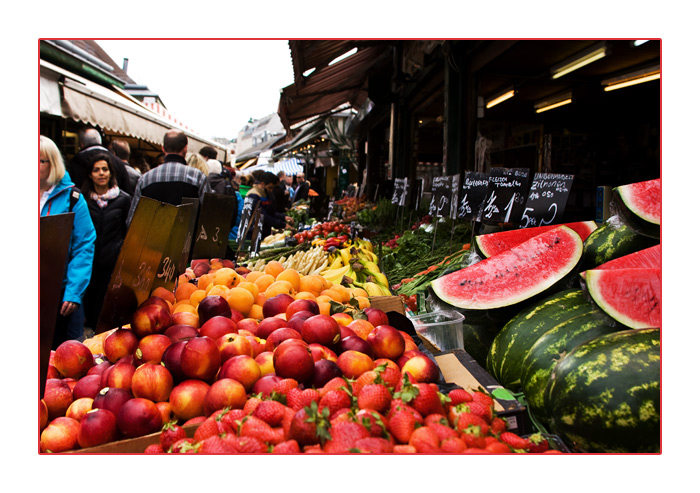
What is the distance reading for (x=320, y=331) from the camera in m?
1.83

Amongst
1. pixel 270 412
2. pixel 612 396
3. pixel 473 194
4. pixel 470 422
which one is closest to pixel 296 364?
pixel 270 412

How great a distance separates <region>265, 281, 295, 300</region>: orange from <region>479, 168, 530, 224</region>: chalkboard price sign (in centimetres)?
190

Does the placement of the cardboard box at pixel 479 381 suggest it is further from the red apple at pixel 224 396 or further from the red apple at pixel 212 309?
the red apple at pixel 212 309

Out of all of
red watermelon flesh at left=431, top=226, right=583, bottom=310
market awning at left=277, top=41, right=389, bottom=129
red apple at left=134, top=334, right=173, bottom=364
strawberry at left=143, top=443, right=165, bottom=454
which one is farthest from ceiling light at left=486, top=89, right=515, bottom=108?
strawberry at left=143, top=443, right=165, bottom=454

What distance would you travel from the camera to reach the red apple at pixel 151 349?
1786 mm

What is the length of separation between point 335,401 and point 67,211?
2.86m


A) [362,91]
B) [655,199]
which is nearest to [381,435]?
[655,199]

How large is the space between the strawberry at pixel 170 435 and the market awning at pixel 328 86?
7.48 metres

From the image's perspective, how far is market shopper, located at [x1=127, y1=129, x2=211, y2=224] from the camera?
4.64 meters

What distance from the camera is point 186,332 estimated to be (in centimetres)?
193

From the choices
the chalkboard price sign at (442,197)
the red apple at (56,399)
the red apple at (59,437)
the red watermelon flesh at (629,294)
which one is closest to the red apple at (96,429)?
the red apple at (59,437)

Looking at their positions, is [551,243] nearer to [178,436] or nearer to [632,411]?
[632,411]

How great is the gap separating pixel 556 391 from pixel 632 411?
0.22 metres

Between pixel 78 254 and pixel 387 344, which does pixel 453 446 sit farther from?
pixel 78 254
